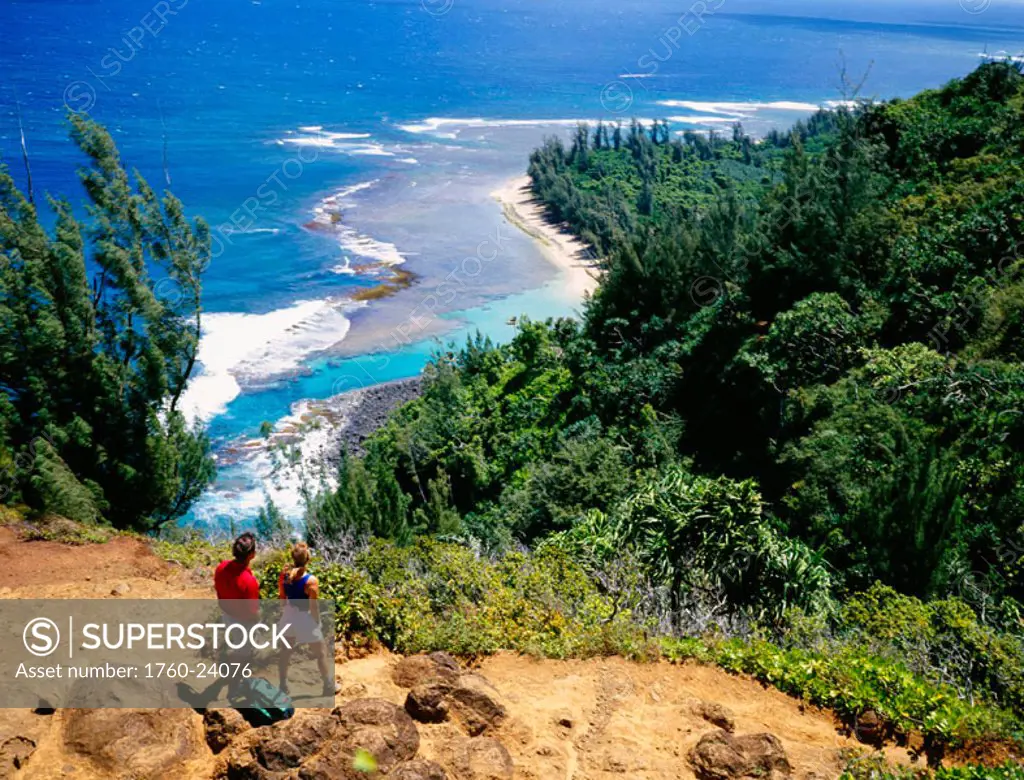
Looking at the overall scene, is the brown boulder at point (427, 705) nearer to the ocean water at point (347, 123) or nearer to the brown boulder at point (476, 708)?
the brown boulder at point (476, 708)

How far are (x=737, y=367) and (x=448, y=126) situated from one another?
239 feet

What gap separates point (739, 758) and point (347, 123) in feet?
283

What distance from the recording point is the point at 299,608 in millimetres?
7848

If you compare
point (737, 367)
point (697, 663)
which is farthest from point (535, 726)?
point (737, 367)

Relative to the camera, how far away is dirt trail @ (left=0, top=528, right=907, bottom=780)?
753 cm

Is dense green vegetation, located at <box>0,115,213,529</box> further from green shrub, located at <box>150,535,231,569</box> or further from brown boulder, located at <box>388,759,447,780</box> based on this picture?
brown boulder, located at <box>388,759,447,780</box>

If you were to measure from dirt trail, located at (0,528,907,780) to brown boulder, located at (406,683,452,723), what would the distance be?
0.08 m

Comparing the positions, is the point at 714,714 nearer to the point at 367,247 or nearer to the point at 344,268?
the point at 344,268

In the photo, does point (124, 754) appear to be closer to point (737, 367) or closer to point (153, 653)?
point (153, 653)

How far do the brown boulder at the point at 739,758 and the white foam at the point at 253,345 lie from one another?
29.1 meters

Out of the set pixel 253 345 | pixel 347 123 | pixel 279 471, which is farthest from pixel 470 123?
pixel 279 471

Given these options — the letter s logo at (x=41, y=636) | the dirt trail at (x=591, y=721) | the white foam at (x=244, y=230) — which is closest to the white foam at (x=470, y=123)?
the white foam at (x=244, y=230)

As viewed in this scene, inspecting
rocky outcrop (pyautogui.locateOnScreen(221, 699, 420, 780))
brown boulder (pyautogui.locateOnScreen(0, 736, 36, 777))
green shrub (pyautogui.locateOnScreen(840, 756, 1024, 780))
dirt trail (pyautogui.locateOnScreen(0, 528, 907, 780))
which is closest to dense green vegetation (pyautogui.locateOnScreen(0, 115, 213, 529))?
dirt trail (pyautogui.locateOnScreen(0, 528, 907, 780))

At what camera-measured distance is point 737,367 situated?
2100 centimetres
